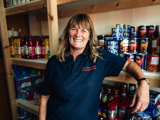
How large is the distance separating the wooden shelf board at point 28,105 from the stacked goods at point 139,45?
3.24ft

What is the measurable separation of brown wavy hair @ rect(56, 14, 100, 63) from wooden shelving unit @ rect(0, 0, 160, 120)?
0.50ft

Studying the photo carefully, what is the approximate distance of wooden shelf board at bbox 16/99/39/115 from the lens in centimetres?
143

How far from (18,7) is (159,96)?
152cm

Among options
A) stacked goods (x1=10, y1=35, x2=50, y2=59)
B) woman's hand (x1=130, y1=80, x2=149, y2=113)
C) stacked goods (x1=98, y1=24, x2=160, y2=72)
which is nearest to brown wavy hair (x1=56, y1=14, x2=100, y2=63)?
stacked goods (x1=98, y1=24, x2=160, y2=72)

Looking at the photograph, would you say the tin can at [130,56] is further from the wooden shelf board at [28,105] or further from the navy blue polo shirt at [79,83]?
the wooden shelf board at [28,105]

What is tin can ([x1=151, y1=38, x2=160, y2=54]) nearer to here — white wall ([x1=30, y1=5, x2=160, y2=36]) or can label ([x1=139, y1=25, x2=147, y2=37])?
can label ([x1=139, y1=25, x2=147, y2=37])

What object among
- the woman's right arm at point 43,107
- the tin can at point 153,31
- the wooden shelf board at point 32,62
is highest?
the tin can at point 153,31

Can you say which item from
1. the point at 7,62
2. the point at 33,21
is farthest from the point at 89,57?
the point at 33,21

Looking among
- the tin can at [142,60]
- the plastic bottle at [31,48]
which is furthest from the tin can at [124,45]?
the plastic bottle at [31,48]

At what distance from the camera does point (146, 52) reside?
0.91m

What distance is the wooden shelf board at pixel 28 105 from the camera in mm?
1430

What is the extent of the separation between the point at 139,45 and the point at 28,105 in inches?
50.9

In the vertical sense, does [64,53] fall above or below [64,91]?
above

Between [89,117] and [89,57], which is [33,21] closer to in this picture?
[89,57]
